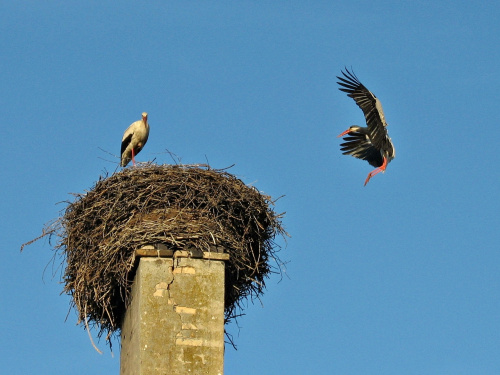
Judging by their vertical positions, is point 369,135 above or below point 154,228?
above

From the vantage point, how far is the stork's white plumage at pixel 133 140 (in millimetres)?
14891

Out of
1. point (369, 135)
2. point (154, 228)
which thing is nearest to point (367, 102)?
point (369, 135)

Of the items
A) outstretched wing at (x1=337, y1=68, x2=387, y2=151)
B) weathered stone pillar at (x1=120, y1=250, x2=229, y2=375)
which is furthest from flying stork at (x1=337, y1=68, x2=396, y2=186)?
weathered stone pillar at (x1=120, y1=250, x2=229, y2=375)

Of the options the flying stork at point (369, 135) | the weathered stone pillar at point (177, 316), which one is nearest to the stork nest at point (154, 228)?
the weathered stone pillar at point (177, 316)

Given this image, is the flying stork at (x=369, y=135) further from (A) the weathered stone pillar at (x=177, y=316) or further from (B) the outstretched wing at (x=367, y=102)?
(A) the weathered stone pillar at (x=177, y=316)

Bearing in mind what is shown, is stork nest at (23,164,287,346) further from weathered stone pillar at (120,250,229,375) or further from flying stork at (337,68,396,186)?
flying stork at (337,68,396,186)

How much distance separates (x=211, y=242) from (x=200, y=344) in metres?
1.12

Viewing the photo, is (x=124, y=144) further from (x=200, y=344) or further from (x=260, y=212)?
(x=200, y=344)

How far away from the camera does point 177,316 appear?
1005 cm

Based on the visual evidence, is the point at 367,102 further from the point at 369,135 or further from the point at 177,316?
the point at 177,316

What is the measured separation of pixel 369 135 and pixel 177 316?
19.1 feet

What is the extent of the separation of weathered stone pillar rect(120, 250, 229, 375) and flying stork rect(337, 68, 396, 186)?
4.51 metres

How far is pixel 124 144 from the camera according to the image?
14961mm

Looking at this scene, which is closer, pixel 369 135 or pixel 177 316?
pixel 177 316
